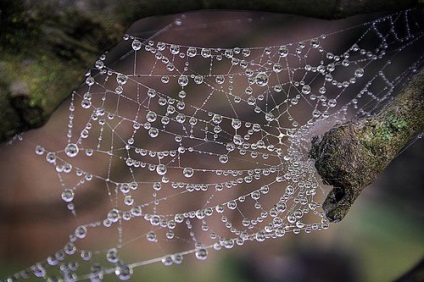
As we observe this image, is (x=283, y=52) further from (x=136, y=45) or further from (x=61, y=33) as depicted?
(x=61, y=33)

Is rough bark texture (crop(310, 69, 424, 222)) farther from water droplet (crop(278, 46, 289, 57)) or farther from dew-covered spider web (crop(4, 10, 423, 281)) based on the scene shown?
dew-covered spider web (crop(4, 10, 423, 281))

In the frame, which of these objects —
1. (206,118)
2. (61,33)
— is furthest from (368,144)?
(206,118)

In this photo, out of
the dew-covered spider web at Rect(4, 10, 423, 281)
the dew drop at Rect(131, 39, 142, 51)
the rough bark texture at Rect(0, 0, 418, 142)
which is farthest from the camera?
the dew-covered spider web at Rect(4, 10, 423, 281)

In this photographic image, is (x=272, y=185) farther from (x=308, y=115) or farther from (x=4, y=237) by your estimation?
(x=4, y=237)

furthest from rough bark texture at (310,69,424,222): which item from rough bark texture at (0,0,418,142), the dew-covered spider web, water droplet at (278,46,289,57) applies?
the dew-covered spider web

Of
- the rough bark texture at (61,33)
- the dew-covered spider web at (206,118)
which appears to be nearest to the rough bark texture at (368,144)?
the rough bark texture at (61,33)

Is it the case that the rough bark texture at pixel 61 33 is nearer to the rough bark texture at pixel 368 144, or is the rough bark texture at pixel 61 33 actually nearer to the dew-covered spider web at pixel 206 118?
the rough bark texture at pixel 368 144
